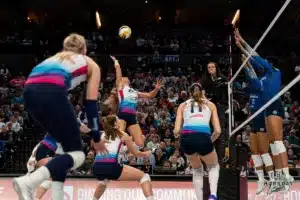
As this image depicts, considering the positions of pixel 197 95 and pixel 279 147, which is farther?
pixel 197 95

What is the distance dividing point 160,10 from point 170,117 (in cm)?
1394

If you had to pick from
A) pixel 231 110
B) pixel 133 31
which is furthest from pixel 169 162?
pixel 133 31

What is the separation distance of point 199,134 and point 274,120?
104cm

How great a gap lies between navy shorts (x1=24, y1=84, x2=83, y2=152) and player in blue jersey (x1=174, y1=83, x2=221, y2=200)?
280 centimetres

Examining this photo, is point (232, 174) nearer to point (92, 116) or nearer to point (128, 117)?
point (128, 117)

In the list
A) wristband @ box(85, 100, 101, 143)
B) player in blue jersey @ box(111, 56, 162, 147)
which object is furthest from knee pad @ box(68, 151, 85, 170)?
player in blue jersey @ box(111, 56, 162, 147)

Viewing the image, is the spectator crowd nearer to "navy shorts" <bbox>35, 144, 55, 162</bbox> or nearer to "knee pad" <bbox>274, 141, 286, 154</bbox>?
"navy shorts" <bbox>35, 144, 55, 162</bbox>

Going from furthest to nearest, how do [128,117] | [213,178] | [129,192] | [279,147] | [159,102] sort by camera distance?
[159,102], [128,117], [129,192], [213,178], [279,147]

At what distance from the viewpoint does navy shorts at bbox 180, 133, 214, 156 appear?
6699 mm

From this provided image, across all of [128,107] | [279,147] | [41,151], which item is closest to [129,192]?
[128,107]

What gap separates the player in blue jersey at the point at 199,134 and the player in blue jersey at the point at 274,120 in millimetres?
820

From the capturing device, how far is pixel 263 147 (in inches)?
272

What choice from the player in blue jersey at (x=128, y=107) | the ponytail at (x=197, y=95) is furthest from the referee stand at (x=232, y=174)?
the player in blue jersey at (x=128, y=107)

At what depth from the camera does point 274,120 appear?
20.5ft
